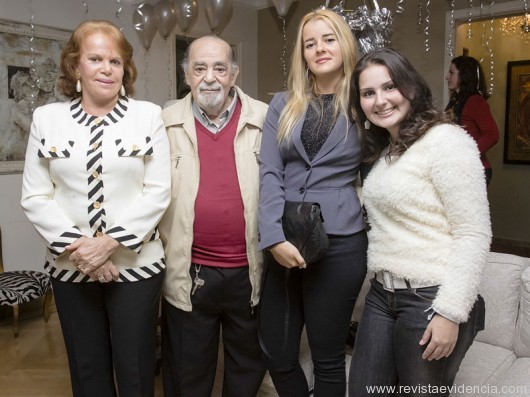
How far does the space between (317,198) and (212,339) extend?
2.25ft

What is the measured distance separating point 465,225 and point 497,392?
2.73 ft

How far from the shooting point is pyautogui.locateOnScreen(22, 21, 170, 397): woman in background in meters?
1.54

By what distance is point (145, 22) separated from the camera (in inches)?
172

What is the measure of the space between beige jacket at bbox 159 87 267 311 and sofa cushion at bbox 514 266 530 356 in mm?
1066

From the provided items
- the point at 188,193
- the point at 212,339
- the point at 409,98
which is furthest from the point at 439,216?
the point at 212,339

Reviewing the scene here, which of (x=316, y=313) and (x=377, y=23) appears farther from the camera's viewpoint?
(x=377, y=23)

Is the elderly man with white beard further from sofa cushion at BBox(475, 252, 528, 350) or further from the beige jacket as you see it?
sofa cushion at BBox(475, 252, 528, 350)

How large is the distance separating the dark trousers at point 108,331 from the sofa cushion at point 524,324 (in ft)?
4.64

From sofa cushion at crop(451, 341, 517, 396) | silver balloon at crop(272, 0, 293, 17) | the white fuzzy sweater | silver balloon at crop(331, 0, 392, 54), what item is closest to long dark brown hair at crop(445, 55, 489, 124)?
silver balloon at crop(331, 0, 392, 54)

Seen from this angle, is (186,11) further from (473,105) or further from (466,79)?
(473,105)

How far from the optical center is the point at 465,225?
4.09 ft

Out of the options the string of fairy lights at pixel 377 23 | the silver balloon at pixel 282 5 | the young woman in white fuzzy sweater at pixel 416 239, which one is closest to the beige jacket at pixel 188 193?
the young woman in white fuzzy sweater at pixel 416 239

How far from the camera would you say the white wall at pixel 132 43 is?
152 inches

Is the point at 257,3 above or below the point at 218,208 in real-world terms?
above
